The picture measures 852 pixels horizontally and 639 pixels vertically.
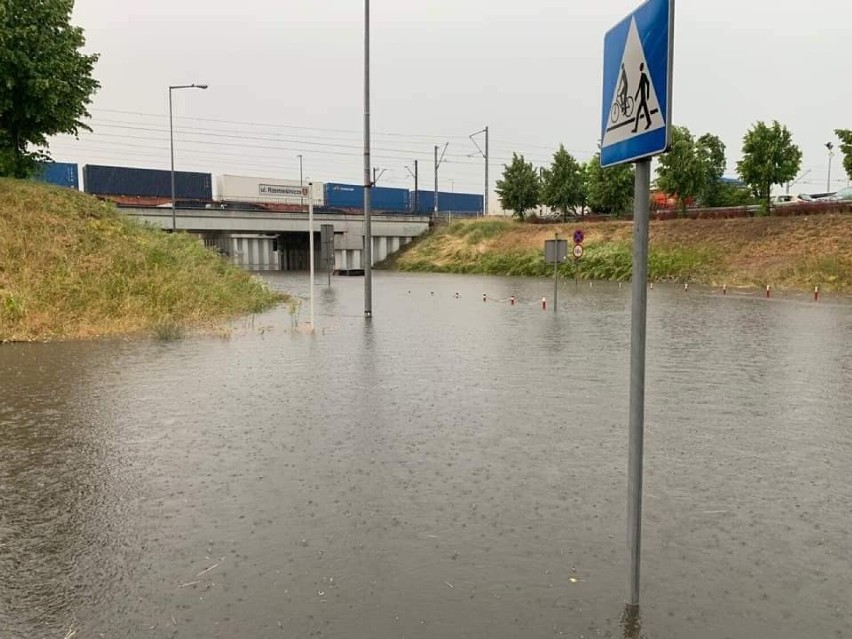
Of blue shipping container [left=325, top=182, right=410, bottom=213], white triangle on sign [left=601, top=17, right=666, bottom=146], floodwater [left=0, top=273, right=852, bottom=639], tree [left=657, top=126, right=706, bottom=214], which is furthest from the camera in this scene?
blue shipping container [left=325, top=182, right=410, bottom=213]

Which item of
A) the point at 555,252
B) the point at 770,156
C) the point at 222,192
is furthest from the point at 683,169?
the point at 222,192

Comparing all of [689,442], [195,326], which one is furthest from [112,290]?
[689,442]

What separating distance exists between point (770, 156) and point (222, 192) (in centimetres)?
5025

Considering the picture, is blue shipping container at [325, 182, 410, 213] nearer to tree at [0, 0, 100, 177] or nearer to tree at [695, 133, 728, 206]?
tree at [695, 133, 728, 206]

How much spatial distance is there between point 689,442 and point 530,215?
60.6 metres

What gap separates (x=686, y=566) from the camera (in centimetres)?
421

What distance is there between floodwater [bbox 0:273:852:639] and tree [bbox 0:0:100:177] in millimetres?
15409

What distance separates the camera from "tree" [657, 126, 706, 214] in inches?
1841

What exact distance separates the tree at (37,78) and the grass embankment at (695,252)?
101ft

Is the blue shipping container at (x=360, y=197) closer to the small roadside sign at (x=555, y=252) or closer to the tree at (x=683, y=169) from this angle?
the tree at (x=683, y=169)

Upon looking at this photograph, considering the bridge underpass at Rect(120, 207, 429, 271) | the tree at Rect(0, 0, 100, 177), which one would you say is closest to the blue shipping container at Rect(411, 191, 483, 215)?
the bridge underpass at Rect(120, 207, 429, 271)

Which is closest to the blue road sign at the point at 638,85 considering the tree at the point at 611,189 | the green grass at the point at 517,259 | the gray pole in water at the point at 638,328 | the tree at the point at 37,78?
the gray pole in water at the point at 638,328

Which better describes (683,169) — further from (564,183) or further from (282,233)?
(282,233)

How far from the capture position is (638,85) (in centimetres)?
321
